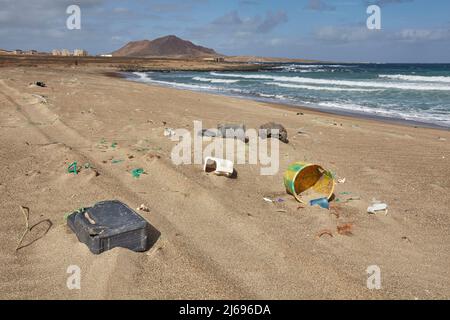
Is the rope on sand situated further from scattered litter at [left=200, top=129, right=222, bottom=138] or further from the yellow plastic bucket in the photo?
scattered litter at [left=200, top=129, right=222, bottom=138]

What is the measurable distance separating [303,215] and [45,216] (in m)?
2.97

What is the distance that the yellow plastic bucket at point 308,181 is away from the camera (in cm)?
516

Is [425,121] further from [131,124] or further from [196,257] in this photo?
[196,257]

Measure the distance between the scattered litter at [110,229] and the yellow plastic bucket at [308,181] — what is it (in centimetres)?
216

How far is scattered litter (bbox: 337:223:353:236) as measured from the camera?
4.35m

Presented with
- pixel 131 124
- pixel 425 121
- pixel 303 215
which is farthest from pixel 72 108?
pixel 425 121

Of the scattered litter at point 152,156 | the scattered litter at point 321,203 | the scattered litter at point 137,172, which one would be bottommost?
the scattered litter at point 321,203

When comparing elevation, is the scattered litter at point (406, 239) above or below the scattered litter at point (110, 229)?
below

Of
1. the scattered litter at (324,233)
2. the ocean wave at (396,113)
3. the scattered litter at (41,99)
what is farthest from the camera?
the ocean wave at (396,113)

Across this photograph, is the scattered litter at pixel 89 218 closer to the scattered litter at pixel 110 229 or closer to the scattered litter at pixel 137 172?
the scattered litter at pixel 110 229

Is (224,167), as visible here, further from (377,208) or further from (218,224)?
(377,208)

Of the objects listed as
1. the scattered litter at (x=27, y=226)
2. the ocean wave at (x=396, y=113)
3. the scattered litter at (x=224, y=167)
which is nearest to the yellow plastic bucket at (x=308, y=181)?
the scattered litter at (x=224, y=167)

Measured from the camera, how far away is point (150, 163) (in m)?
6.11
